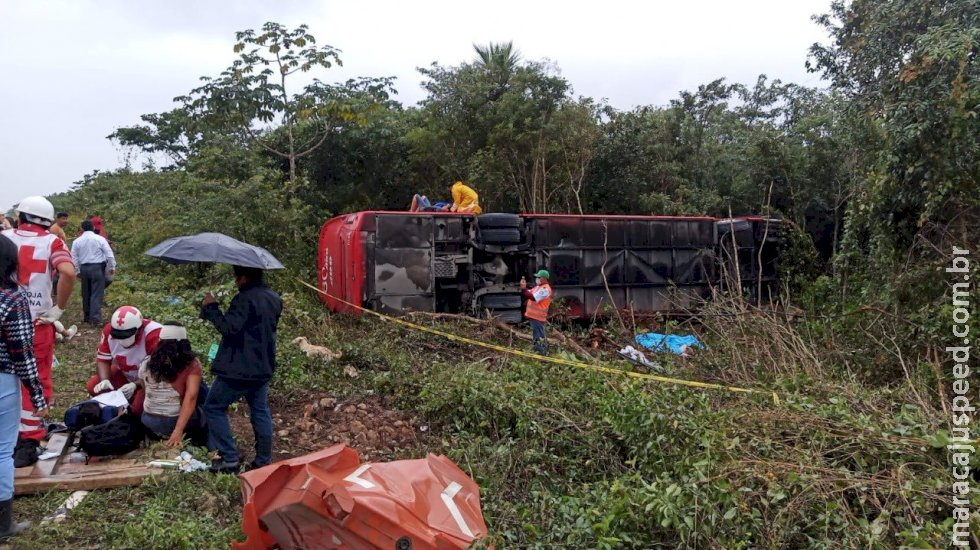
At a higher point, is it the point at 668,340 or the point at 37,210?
the point at 37,210

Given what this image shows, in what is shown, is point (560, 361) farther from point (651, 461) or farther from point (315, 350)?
point (315, 350)

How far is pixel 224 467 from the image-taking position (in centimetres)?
480

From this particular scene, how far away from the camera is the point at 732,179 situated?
17.5 metres

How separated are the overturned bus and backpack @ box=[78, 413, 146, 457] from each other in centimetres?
522

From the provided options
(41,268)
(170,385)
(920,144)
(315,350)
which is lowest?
(315,350)

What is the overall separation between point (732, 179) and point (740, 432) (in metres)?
14.5

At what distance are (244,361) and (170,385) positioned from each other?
1.96 feet

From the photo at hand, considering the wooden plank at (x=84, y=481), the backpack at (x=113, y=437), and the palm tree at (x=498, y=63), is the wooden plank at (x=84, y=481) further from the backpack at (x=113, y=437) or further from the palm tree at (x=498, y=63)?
the palm tree at (x=498, y=63)

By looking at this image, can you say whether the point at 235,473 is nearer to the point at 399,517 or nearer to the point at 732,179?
the point at 399,517

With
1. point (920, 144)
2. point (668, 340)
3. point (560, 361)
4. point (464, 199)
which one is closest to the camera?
point (560, 361)

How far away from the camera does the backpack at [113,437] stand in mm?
4680

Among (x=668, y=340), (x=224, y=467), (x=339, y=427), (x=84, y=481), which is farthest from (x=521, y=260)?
(x=84, y=481)

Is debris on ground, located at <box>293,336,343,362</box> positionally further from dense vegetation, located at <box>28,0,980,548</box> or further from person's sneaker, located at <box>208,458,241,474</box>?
person's sneaker, located at <box>208,458,241,474</box>

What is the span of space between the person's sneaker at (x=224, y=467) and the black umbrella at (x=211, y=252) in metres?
1.39
